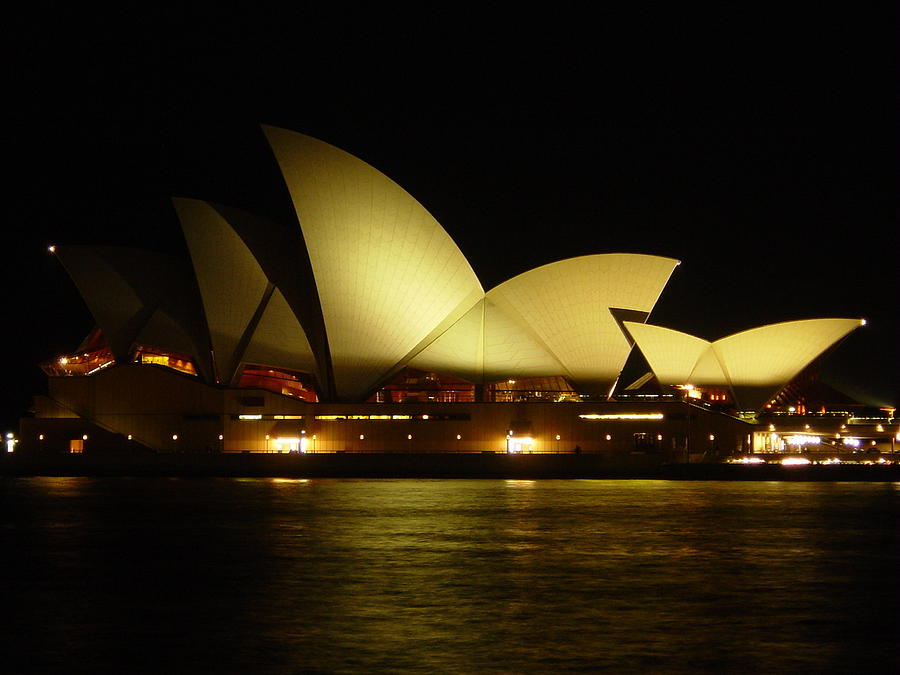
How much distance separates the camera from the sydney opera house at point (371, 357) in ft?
142

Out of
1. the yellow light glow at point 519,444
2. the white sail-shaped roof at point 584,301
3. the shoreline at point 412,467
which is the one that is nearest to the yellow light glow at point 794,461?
the shoreline at point 412,467

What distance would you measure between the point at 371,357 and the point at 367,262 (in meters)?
5.66

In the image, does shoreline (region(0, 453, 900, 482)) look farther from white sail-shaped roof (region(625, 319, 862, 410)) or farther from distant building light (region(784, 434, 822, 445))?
distant building light (region(784, 434, 822, 445))

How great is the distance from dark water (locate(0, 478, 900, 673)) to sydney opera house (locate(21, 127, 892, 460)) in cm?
1766

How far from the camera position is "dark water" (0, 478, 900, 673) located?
1035 cm

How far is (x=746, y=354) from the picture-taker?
4756 centimetres

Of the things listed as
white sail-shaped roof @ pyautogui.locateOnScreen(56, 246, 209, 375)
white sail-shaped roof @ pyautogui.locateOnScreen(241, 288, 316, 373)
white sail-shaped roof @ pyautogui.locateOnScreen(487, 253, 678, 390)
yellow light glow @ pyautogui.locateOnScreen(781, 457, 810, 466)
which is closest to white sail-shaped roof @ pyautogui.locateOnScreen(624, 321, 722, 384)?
white sail-shaped roof @ pyautogui.locateOnScreen(487, 253, 678, 390)

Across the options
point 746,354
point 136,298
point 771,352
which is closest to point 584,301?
point 746,354

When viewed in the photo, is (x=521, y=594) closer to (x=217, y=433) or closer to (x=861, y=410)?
(x=217, y=433)

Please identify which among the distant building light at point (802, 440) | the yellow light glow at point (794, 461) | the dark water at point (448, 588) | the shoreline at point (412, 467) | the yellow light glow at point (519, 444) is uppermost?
the distant building light at point (802, 440)

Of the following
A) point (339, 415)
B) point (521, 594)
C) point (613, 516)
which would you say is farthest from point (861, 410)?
point (521, 594)

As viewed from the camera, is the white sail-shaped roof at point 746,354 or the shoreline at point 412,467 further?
the white sail-shaped roof at point 746,354

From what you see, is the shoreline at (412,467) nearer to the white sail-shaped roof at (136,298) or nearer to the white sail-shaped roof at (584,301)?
the white sail-shaped roof at (136,298)

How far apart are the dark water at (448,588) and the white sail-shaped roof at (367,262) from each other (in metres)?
14.8
